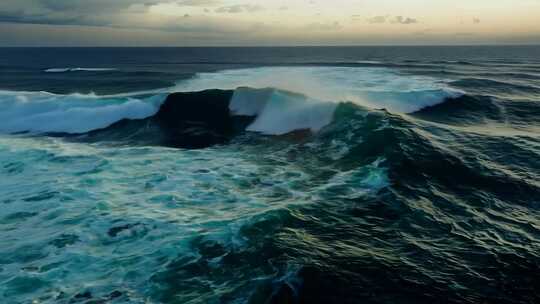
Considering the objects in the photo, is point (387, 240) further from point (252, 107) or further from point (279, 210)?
point (252, 107)

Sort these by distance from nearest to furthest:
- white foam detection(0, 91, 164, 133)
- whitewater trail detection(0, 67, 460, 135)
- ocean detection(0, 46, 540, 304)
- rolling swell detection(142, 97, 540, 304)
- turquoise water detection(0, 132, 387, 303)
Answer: rolling swell detection(142, 97, 540, 304), ocean detection(0, 46, 540, 304), turquoise water detection(0, 132, 387, 303), whitewater trail detection(0, 67, 460, 135), white foam detection(0, 91, 164, 133)

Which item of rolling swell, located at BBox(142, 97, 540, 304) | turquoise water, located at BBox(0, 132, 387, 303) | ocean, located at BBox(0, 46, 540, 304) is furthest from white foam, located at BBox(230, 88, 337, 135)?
rolling swell, located at BBox(142, 97, 540, 304)

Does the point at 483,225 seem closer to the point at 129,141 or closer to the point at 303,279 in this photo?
the point at 303,279

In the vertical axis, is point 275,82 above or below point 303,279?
above

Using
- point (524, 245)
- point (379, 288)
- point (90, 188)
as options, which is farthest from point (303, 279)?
point (90, 188)

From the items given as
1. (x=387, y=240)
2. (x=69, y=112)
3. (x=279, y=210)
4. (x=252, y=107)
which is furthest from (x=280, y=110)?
(x=387, y=240)

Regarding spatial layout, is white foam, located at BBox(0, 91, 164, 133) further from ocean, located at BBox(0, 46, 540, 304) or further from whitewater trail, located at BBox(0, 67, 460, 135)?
ocean, located at BBox(0, 46, 540, 304)
